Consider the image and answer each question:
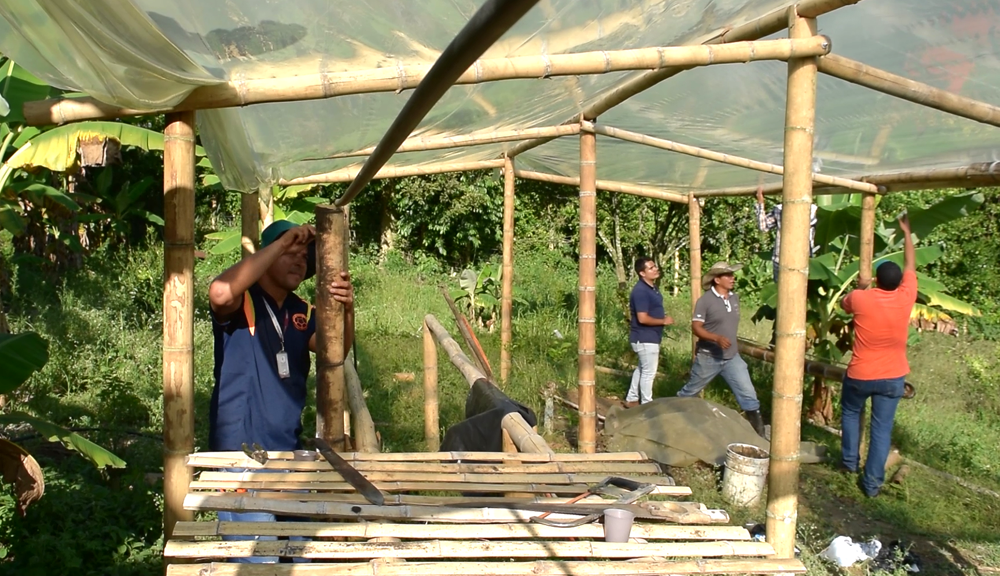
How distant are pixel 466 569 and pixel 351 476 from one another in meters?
0.62

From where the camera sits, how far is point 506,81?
12.3ft

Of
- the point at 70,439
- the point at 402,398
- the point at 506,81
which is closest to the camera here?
the point at 506,81

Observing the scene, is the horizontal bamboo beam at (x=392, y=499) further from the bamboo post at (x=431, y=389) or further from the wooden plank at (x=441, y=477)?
the bamboo post at (x=431, y=389)

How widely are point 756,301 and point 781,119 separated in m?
8.41

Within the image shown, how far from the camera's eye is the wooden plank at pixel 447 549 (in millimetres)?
2217

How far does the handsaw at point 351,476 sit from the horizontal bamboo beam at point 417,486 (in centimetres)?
3

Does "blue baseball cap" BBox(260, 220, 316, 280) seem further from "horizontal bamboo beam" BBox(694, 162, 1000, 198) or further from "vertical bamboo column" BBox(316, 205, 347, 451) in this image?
"horizontal bamboo beam" BBox(694, 162, 1000, 198)

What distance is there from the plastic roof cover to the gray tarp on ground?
2.05 meters

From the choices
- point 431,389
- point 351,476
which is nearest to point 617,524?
point 351,476

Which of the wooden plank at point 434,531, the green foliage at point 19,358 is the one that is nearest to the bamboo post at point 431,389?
the green foliage at point 19,358

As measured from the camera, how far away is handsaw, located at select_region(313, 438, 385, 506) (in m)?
2.56

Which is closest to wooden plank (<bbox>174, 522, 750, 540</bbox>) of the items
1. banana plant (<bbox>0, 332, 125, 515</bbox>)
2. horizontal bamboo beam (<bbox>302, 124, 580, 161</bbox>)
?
banana plant (<bbox>0, 332, 125, 515</bbox>)

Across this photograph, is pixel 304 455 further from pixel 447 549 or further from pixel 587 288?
pixel 587 288

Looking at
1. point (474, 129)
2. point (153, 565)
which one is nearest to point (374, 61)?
point (474, 129)
